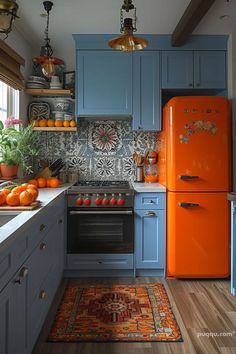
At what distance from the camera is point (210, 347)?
6.42 feet

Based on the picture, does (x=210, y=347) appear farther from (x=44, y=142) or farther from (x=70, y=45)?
(x=70, y=45)

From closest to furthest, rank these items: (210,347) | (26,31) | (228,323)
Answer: (210,347), (228,323), (26,31)

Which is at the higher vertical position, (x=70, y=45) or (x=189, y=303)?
(x=70, y=45)

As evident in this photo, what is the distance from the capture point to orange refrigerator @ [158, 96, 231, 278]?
2926 mm

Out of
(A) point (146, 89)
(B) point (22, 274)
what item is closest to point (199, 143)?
(A) point (146, 89)

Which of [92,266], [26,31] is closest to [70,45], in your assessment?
[26,31]

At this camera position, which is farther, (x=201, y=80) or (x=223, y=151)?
(x=201, y=80)

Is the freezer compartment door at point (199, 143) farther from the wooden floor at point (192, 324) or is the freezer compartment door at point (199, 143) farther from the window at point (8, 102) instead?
the window at point (8, 102)

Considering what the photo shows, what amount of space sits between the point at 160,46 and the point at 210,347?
2.76 metres

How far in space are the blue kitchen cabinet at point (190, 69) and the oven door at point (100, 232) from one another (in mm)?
1434

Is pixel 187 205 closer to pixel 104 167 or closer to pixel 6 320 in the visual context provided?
pixel 104 167

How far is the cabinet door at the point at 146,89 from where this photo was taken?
327 centimetres

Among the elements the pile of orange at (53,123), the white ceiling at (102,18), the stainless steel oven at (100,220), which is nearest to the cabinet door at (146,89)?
the white ceiling at (102,18)

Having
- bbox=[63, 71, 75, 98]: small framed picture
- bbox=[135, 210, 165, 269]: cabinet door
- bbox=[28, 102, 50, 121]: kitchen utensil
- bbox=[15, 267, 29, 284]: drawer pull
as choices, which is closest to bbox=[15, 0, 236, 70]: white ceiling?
bbox=[63, 71, 75, 98]: small framed picture
